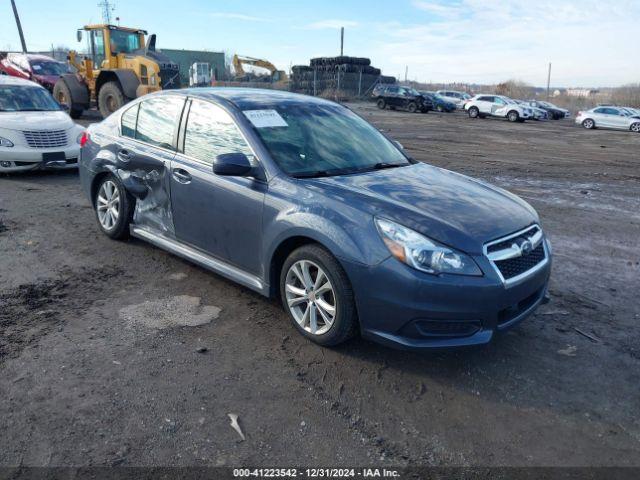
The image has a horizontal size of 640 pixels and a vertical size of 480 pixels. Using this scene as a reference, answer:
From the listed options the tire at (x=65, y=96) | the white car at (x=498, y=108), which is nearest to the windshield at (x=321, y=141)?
the tire at (x=65, y=96)

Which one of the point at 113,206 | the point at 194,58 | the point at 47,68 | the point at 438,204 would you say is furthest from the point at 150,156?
the point at 194,58

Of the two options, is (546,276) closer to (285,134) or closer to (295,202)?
(295,202)

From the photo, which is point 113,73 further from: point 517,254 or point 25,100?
point 517,254

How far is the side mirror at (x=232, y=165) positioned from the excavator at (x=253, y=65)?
144 feet

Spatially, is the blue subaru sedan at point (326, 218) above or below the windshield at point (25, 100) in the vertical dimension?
below

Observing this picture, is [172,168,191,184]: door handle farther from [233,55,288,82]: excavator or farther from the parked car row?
[233,55,288,82]: excavator

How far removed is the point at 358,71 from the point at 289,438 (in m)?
47.2

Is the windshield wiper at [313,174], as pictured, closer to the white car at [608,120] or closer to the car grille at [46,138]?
the car grille at [46,138]

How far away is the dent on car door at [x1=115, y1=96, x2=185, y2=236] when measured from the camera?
15.5ft

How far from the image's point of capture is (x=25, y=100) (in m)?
10.0

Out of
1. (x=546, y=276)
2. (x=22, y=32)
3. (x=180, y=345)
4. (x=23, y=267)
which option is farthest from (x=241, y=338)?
(x=22, y=32)

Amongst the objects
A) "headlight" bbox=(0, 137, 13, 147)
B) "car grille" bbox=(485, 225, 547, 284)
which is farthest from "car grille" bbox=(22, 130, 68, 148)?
"car grille" bbox=(485, 225, 547, 284)

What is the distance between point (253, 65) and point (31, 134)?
133 ft

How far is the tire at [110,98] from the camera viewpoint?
16.5m
